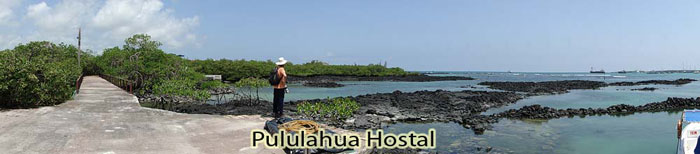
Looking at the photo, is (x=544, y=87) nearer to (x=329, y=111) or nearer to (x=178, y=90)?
(x=329, y=111)

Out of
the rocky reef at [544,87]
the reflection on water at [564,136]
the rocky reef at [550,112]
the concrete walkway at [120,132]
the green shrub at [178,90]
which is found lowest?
the reflection on water at [564,136]

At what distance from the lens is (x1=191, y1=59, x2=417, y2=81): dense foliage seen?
54.2m

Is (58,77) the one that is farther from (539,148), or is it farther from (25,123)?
(539,148)

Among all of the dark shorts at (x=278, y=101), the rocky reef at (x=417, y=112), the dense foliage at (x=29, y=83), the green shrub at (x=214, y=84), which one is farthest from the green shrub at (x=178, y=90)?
the dark shorts at (x=278, y=101)

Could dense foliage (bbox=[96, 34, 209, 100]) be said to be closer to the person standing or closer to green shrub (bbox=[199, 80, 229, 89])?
green shrub (bbox=[199, 80, 229, 89])

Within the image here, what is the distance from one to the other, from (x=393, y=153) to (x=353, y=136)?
1692mm

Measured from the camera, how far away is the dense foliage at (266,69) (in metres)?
54.2

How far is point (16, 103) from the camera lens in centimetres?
1056

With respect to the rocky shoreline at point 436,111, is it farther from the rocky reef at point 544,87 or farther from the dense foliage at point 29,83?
the rocky reef at point 544,87

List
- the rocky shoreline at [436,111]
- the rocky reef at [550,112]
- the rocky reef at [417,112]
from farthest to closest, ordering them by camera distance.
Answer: the rocky reef at [550,112]
the rocky shoreline at [436,111]
the rocky reef at [417,112]

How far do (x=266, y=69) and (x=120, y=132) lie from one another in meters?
53.2

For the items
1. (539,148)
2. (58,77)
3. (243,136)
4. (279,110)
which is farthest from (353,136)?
(58,77)

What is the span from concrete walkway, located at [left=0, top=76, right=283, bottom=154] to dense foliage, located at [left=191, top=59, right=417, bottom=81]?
28.8m

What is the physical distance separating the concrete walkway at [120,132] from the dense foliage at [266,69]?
94.4ft
